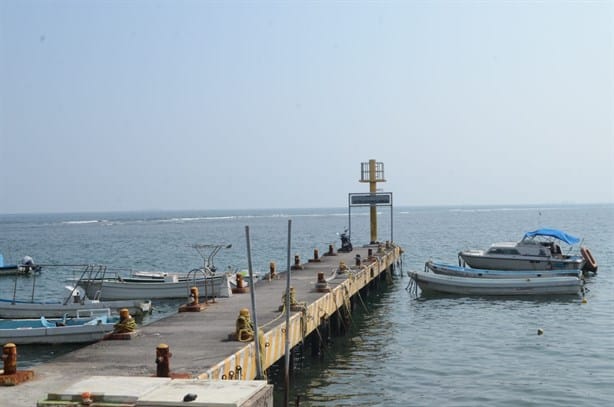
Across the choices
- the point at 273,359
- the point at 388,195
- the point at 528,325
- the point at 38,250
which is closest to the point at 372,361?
the point at 273,359

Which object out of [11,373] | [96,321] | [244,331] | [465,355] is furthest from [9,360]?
[465,355]

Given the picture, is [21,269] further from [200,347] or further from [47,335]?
[200,347]

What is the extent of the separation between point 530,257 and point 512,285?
7.40m

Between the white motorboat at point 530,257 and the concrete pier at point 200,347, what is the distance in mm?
20129

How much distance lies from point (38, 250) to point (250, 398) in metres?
82.4

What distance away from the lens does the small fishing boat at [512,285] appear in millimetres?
34812

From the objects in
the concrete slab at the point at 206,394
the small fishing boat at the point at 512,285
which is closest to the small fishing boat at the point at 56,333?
the concrete slab at the point at 206,394

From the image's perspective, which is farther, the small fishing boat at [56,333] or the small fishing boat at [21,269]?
the small fishing boat at [21,269]

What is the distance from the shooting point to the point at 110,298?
115 feet

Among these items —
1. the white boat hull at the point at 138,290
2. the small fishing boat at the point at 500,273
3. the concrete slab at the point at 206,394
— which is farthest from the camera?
the small fishing boat at the point at 500,273

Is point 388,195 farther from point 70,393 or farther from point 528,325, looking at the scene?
point 70,393

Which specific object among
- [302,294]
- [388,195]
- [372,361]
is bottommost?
[372,361]

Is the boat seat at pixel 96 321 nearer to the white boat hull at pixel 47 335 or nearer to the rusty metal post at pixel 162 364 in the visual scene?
the white boat hull at pixel 47 335

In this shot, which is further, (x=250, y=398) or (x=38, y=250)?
(x=38, y=250)
